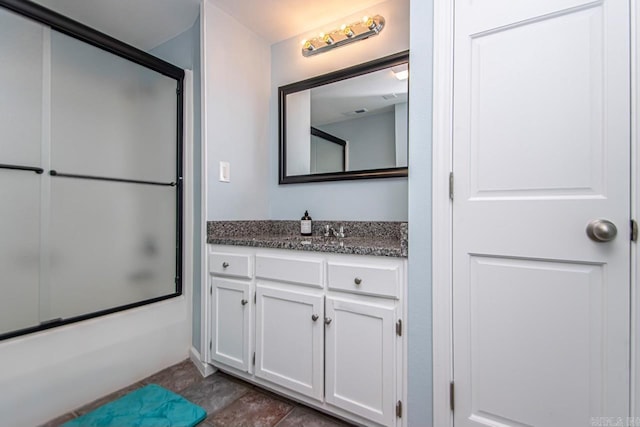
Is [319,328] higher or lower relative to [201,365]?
higher

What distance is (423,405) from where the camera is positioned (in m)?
1.13

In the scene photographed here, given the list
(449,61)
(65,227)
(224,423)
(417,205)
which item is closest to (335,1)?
(449,61)

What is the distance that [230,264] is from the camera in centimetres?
166

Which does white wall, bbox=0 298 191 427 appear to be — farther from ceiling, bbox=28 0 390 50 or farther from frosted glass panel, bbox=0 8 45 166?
ceiling, bbox=28 0 390 50

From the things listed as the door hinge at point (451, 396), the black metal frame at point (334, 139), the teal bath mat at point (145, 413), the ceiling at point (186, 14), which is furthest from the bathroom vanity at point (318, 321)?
the ceiling at point (186, 14)

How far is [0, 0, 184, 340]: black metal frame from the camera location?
4.27 feet

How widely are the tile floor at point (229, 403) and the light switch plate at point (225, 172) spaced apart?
50.2 inches

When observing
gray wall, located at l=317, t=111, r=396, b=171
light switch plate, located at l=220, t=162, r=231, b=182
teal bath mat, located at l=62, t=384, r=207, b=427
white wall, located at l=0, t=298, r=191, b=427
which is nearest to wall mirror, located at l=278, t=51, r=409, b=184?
gray wall, located at l=317, t=111, r=396, b=171

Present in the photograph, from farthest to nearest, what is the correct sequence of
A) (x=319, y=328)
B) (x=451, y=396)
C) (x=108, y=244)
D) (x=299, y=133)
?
(x=299, y=133) < (x=108, y=244) < (x=319, y=328) < (x=451, y=396)

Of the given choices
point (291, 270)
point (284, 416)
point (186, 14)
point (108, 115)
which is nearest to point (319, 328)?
point (291, 270)

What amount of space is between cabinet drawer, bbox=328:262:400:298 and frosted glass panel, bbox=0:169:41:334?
144cm

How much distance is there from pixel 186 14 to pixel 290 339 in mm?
2196

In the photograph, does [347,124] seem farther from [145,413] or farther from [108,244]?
[145,413]

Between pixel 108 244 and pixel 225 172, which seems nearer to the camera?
pixel 108 244
